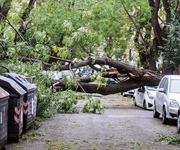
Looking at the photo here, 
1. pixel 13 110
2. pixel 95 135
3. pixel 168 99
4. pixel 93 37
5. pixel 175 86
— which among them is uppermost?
Result: pixel 93 37

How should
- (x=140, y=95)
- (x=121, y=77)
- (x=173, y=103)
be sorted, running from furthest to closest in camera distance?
(x=121, y=77)
(x=140, y=95)
(x=173, y=103)

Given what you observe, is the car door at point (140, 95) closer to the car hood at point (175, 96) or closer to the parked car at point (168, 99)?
the parked car at point (168, 99)

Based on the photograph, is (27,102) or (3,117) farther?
(27,102)

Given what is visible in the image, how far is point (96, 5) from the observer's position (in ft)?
86.9

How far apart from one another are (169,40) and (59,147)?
14417 millimetres

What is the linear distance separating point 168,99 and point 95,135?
13.6 feet

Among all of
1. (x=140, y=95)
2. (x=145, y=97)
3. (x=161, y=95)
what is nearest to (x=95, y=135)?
(x=161, y=95)

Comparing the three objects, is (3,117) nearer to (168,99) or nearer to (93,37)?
(168,99)

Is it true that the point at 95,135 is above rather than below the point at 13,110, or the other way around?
below

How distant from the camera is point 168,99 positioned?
51.6 ft

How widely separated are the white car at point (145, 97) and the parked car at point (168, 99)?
451 centimetres

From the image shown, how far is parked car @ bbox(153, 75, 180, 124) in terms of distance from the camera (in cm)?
1535

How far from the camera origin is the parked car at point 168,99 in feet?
50.4

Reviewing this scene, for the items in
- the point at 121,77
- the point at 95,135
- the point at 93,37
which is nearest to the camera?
the point at 95,135
